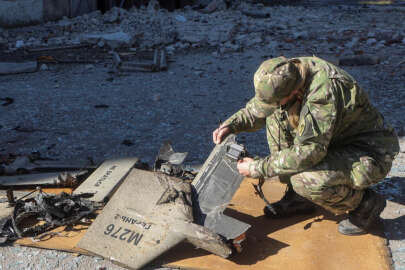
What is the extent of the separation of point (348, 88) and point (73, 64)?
6099 mm

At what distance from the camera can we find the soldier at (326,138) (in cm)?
223

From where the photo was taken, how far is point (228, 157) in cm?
279

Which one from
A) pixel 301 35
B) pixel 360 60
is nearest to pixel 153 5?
pixel 301 35

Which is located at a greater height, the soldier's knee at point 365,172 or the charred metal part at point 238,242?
the soldier's knee at point 365,172

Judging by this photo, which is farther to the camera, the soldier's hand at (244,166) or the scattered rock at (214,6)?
the scattered rock at (214,6)

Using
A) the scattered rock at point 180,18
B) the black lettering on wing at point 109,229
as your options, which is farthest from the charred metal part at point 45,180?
the scattered rock at point 180,18

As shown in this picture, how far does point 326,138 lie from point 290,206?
0.77 meters

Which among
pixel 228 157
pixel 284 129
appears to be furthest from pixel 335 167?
pixel 228 157

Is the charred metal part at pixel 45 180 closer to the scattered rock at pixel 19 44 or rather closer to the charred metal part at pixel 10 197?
the charred metal part at pixel 10 197

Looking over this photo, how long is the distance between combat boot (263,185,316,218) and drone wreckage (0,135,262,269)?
0.36m

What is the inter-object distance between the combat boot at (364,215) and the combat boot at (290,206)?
0.30m

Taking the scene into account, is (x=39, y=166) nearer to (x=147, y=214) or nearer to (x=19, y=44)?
(x=147, y=214)

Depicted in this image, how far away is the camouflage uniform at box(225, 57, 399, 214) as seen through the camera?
2229mm

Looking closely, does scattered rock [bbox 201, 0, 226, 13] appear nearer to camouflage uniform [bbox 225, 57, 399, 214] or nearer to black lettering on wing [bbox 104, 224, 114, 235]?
camouflage uniform [bbox 225, 57, 399, 214]
